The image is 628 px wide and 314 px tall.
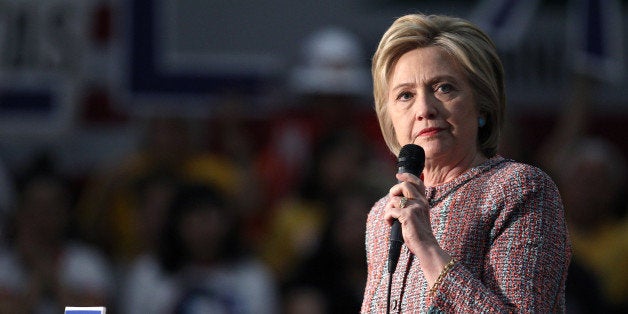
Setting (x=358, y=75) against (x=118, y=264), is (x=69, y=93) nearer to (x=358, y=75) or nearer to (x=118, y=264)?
(x=118, y=264)

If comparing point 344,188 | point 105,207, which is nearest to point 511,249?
point 344,188

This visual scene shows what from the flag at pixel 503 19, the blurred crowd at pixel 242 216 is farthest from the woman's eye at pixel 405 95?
the flag at pixel 503 19

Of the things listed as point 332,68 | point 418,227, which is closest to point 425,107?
point 418,227

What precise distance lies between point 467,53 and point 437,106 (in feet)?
0.39

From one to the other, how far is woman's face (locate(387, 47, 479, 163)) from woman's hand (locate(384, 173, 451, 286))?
7.0 inches

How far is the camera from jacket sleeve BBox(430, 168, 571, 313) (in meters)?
2.10

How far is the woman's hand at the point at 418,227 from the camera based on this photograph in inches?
84.0

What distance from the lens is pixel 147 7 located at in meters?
6.44

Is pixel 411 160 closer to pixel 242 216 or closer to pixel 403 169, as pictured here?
pixel 403 169

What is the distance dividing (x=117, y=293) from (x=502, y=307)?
356 centimetres

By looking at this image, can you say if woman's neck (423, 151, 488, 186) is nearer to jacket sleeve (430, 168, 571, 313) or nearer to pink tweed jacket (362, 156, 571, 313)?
pink tweed jacket (362, 156, 571, 313)

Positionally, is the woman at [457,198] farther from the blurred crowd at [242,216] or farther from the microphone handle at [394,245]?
the blurred crowd at [242,216]

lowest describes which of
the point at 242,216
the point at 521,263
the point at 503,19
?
the point at 521,263

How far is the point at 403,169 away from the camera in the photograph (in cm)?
223
